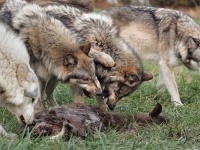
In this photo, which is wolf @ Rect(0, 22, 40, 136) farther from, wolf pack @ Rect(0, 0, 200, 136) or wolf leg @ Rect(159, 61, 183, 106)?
wolf leg @ Rect(159, 61, 183, 106)

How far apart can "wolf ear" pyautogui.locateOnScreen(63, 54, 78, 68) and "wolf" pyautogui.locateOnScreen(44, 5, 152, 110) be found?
46cm

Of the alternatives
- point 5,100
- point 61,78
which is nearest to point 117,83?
point 61,78

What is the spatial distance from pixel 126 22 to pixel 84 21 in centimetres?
258

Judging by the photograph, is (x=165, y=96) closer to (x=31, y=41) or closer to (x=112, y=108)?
(x=112, y=108)

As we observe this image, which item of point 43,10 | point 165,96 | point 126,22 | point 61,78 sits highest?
point 43,10

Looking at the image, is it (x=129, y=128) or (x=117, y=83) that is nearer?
(x=129, y=128)

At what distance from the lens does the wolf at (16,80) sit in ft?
16.1

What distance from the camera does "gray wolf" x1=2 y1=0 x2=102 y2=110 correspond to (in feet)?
18.4

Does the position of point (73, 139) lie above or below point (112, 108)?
above

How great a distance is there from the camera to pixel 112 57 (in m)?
6.24

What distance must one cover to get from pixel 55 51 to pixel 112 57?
887 mm

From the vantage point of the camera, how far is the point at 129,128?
5363 mm

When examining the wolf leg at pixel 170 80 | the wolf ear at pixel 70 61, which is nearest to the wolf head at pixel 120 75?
the wolf ear at pixel 70 61

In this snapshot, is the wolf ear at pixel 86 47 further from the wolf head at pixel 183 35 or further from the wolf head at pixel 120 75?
the wolf head at pixel 183 35
